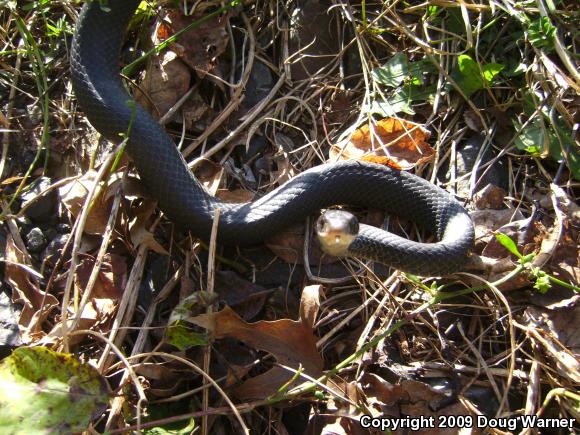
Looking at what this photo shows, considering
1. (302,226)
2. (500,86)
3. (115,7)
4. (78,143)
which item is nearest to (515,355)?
(302,226)

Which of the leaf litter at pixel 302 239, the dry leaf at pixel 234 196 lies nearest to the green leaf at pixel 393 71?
the leaf litter at pixel 302 239

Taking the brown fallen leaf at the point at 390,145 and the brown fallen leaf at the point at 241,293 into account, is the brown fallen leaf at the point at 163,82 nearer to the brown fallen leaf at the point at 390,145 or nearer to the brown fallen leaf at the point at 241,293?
the brown fallen leaf at the point at 390,145

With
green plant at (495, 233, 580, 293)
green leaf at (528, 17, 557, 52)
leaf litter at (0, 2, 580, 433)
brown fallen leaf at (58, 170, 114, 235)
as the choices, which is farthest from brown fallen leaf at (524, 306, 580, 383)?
brown fallen leaf at (58, 170, 114, 235)

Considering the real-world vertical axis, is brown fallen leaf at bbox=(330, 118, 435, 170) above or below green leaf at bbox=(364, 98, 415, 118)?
below

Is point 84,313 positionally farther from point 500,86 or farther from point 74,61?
point 500,86

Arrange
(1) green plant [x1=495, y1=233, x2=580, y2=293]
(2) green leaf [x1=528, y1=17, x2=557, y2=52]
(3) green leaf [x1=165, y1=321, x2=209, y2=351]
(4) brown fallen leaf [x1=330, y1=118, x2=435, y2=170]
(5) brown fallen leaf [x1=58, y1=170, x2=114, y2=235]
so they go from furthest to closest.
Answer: (4) brown fallen leaf [x1=330, y1=118, x2=435, y2=170]
(2) green leaf [x1=528, y1=17, x2=557, y2=52]
(5) brown fallen leaf [x1=58, y1=170, x2=114, y2=235]
(1) green plant [x1=495, y1=233, x2=580, y2=293]
(3) green leaf [x1=165, y1=321, x2=209, y2=351]

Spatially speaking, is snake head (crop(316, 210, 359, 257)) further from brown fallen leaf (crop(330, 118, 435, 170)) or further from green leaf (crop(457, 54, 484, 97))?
green leaf (crop(457, 54, 484, 97))
